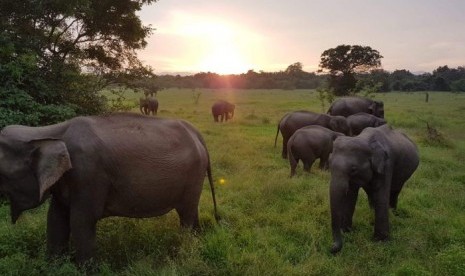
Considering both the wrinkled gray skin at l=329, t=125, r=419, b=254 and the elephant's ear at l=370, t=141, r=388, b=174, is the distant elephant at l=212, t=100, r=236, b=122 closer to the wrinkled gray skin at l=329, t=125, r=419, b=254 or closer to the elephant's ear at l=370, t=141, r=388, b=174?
the wrinkled gray skin at l=329, t=125, r=419, b=254

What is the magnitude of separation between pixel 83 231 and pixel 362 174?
3.74 meters

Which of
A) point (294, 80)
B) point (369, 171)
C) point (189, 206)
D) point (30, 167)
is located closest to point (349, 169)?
point (369, 171)

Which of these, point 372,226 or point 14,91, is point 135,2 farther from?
point 372,226

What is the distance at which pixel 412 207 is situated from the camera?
8500 mm

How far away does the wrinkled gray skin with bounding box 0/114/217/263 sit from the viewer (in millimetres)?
4660

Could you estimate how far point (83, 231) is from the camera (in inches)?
195

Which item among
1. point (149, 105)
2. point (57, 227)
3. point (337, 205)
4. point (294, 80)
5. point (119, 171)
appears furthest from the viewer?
point (294, 80)

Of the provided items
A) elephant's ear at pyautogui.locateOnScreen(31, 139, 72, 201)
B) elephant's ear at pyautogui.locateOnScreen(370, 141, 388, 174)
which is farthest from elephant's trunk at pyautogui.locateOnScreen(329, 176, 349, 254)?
elephant's ear at pyautogui.locateOnScreen(31, 139, 72, 201)

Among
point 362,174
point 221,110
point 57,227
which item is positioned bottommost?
point 221,110

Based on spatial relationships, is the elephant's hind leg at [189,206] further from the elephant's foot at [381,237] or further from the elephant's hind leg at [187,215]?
the elephant's foot at [381,237]

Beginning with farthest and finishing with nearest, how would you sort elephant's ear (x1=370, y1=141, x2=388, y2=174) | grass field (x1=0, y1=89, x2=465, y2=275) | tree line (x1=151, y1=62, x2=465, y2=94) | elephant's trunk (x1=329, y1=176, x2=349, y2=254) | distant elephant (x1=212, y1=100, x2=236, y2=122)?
1. tree line (x1=151, y1=62, x2=465, y2=94)
2. distant elephant (x1=212, y1=100, x2=236, y2=122)
3. elephant's ear (x1=370, y1=141, x2=388, y2=174)
4. elephant's trunk (x1=329, y1=176, x2=349, y2=254)
5. grass field (x1=0, y1=89, x2=465, y2=275)

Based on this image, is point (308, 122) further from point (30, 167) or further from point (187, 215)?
point (30, 167)

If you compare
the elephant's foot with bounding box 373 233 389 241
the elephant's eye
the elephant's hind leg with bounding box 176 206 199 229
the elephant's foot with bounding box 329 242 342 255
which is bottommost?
the elephant's foot with bounding box 373 233 389 241

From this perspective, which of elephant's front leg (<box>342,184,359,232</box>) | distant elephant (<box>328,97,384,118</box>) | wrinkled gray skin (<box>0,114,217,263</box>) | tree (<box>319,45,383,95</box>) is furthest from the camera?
tree (<box>319,45,383,95</box>)
